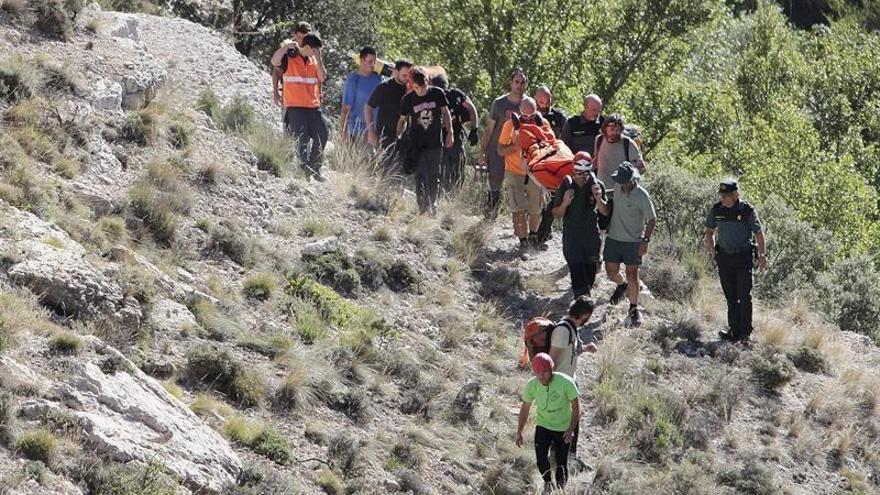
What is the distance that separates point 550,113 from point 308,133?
2695 millimetres

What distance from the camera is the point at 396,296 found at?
1374 centimetres

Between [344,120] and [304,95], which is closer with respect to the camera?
[304,95]

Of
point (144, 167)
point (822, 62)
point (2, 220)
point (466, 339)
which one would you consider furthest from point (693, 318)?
point (822, 62)

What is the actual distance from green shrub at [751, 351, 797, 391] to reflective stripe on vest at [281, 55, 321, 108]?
5399 millimetres

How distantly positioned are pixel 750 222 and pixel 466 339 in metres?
2.84

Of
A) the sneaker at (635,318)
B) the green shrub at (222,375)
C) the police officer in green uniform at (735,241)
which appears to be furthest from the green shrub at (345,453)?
the police officer in green uniform at (735,241)

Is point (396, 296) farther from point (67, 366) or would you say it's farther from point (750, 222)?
point (67, 366)

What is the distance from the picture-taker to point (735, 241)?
13602mm

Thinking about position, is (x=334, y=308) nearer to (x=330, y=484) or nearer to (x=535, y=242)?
(x=330, y=484)

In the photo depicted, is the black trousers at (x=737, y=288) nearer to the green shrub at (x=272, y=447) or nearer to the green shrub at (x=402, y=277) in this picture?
the green shrub at (x=402, y=277)

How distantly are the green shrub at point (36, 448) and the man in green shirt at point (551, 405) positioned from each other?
11.1ft

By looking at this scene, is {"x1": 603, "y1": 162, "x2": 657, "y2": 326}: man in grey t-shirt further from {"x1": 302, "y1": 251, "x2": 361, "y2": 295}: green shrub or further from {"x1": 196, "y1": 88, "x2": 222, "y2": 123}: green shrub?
{"x1": 196, "y1": 88, "x2": 222, "y2": 123}: green shrub

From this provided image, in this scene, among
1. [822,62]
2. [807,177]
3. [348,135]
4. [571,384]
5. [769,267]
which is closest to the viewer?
[571,384]

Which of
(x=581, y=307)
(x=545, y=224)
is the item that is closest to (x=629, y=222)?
(x=545, y=224)
